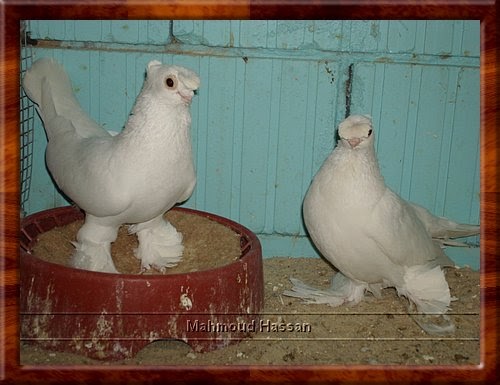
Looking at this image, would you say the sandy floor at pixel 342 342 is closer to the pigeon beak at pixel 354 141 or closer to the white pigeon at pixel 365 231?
the white pigeon at pixel 365 231

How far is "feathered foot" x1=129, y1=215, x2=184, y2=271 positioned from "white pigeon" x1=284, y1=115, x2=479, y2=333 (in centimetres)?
54

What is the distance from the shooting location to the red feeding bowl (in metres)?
2.09

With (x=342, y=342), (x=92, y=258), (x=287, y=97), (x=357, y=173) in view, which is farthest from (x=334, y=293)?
(x=92, y=258)

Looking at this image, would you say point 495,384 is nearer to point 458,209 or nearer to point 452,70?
point 458,209

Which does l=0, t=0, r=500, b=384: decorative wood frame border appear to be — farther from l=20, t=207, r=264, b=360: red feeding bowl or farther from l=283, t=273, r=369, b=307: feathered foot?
l=283, t=273, r=369, b=307: feathered foot

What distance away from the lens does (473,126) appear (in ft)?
8.23

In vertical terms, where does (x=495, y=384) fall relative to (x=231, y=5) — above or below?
below

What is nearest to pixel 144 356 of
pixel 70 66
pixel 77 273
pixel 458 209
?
pixel 77 273

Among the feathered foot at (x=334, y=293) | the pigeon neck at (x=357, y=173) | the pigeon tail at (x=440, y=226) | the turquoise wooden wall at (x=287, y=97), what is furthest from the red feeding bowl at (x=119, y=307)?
the pigeon tail at (x=440, y=226)

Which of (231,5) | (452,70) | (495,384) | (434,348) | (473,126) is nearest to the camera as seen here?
(231,5)

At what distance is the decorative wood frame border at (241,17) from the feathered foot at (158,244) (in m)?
1.12

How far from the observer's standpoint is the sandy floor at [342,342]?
1.85 m

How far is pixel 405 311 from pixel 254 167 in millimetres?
958

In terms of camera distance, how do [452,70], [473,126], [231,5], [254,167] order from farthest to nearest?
[254,167] → [452,70] → [473,126] → [231,5]
